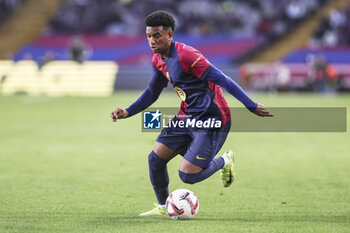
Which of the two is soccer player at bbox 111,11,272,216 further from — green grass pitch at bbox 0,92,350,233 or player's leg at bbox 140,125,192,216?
green grass pitch at bbox 0,92,350,233

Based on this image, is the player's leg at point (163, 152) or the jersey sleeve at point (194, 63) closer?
the jersey sleeve at point (194, 63)

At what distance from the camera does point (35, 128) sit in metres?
15.5

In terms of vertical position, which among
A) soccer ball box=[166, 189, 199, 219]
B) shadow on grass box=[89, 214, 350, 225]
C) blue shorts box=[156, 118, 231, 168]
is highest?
blue shorts box=[156, 118, 231, 168]

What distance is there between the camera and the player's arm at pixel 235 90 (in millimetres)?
5980

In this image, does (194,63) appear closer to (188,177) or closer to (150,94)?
(150,94)

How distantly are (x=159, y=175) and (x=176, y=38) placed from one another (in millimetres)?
25847

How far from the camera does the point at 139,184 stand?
8.45m

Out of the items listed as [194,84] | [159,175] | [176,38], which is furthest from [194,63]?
[176,38]

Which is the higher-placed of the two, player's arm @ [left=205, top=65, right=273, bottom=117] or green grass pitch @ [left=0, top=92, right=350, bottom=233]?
player's arm @ [left=205, top=65, right=273, bottom=117]

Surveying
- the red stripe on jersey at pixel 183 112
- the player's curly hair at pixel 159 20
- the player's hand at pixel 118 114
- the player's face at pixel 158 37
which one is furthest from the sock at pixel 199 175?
the player's curly hair at pixel 159 20

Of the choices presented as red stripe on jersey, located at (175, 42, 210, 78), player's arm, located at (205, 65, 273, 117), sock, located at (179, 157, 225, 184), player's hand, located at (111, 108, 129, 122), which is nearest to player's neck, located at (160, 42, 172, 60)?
red stripe on jersey, located at (175, 42, 210, 78)

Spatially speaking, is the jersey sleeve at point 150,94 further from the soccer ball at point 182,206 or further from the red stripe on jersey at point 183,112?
the soccer ball at point 182,206

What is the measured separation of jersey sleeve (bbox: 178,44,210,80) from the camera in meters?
6.09

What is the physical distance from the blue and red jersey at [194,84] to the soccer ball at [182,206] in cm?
80
